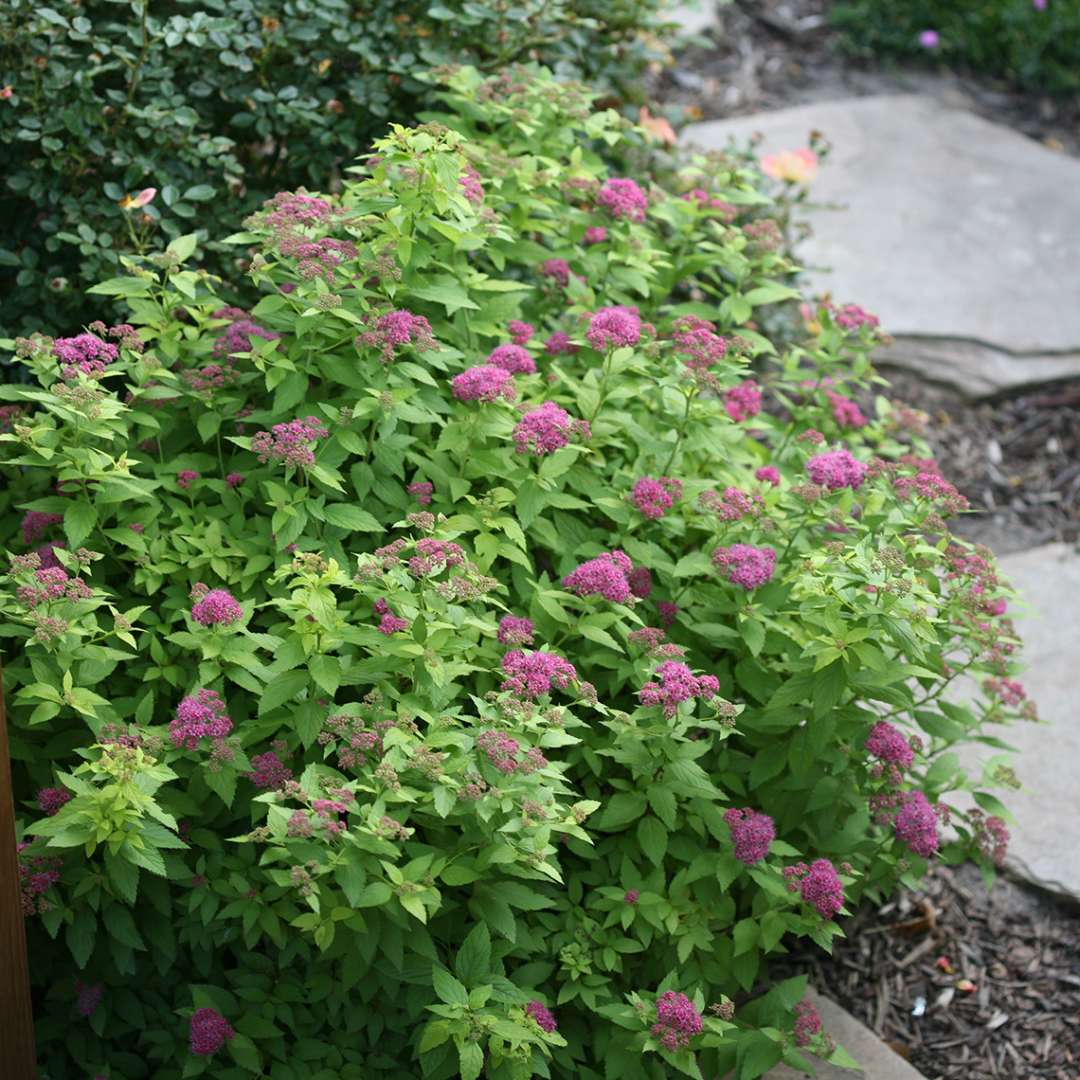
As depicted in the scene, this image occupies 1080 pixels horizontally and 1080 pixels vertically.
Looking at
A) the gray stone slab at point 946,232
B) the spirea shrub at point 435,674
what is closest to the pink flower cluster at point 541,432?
the spirea shrub at point 435,674

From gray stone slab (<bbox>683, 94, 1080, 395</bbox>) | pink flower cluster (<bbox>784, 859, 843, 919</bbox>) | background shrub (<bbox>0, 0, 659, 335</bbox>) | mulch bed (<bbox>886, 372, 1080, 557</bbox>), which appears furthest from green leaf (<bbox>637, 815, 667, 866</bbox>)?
gray stone slab (<bbox>683, 94, 1080, 395</bbox>)

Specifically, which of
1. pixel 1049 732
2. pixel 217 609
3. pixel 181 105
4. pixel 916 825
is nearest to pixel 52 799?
pixel 217 609

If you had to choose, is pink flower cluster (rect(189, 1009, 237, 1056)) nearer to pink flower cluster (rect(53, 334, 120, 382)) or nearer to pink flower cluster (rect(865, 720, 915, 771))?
pink flower cluster (rect(53, 334, 120, 382))

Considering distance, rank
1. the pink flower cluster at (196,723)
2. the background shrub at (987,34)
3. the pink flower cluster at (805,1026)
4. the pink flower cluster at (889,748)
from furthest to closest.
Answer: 1. the background shrub at (987,34)
2. the pink flower cluster at (889,748)
3. the pink flower cluster at (805,1026)
4. the pink flower cluster at (196,723)

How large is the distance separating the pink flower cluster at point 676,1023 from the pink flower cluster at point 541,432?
99 cm

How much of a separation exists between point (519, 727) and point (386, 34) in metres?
2.07

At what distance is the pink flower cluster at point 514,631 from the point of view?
7.79ft

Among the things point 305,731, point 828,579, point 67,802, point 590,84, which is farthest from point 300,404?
point 590,84

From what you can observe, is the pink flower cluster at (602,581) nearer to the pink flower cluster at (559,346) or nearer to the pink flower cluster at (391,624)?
the pink flower cluster at (391,624)

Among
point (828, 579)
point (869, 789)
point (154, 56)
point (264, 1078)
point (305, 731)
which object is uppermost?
point (154, 56)

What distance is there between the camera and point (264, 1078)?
7.87 ft

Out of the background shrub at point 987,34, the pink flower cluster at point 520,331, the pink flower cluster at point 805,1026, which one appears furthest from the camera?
the background shrub at point 987,34

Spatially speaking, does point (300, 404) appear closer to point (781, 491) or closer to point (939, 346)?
point (781, 491)

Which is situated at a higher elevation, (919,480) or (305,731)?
(919,480)
